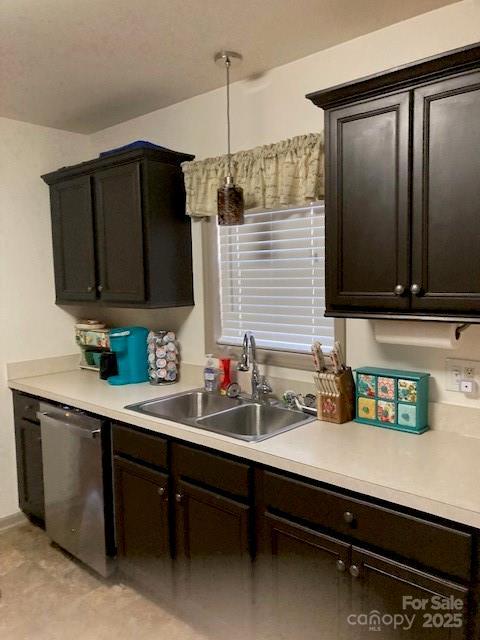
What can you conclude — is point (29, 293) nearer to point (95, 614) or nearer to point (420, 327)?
point (95, 614)

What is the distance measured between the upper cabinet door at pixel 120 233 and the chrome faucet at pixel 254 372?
0.64 metres

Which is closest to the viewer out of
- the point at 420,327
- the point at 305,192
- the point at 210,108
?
the point at 420,327

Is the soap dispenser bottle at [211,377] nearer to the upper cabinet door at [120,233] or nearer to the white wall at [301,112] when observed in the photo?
the white wall at [301,112]

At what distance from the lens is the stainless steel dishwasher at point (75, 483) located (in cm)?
258

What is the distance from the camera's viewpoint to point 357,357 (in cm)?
231

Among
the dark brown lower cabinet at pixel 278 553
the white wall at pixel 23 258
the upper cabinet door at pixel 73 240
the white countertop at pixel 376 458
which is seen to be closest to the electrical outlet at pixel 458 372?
the white countertop at pixel 376 458

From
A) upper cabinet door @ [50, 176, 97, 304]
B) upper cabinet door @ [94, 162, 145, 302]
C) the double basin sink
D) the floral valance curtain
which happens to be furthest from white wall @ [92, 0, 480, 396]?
upper cabinet door @ [50, 176, 97, 304]

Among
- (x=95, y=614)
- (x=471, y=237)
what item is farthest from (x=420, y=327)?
(x=95, y=614)

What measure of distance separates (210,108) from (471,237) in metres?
1.73

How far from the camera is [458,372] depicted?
2.02 m

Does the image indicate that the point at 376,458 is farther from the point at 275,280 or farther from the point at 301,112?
the point at 301,112

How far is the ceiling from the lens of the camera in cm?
196

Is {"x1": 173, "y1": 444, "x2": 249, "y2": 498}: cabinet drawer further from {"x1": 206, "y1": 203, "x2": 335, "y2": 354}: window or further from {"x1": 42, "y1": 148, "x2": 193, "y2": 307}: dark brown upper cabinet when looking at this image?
{"x1": 42, "y1": 148, "x2": 193, "y2": 307}: dark brown upper cabinet

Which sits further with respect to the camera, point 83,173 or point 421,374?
point 83,173
